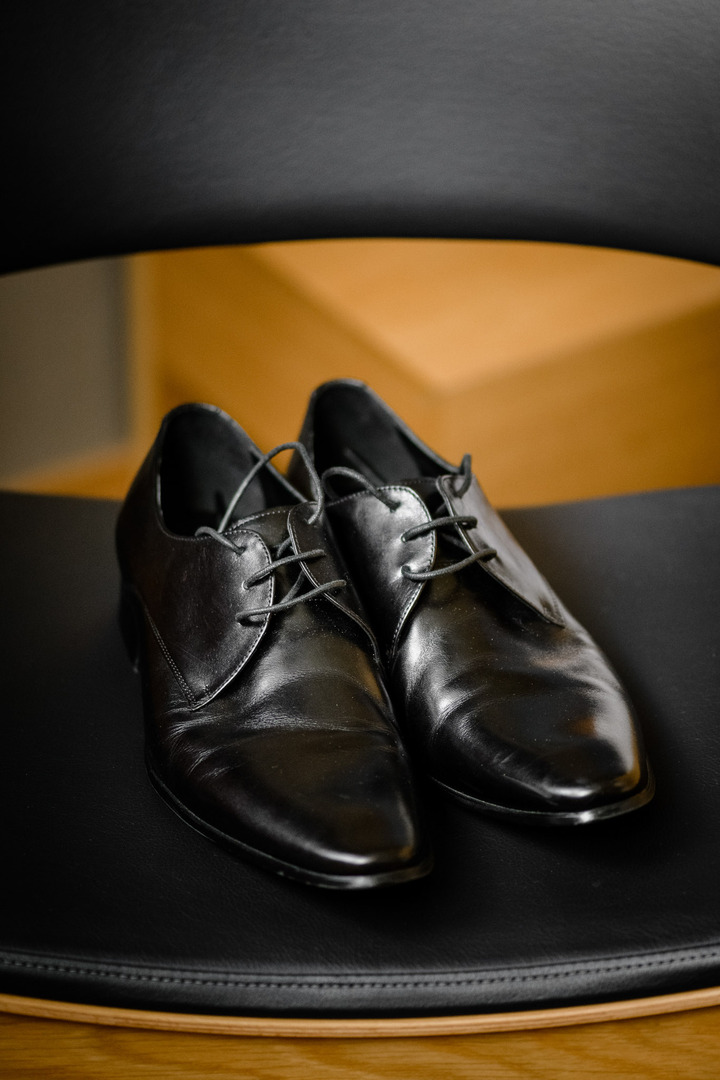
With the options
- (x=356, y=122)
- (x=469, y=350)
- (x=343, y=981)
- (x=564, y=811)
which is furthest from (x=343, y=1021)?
(x=469, y=350)

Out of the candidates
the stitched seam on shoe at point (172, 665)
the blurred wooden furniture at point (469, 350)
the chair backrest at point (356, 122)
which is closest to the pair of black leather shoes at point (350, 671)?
the stitched seam on shoe at point (172, 665)

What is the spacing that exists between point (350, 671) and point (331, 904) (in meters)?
0.12

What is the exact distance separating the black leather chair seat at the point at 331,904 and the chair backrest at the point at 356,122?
0.43m

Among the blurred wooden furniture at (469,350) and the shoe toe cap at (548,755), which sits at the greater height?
the blurred wooden furniture at (469,350)

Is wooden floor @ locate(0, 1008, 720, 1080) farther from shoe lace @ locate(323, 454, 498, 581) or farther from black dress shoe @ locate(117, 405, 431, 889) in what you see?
shoe lace @ locate(323, 454, 498, 581)

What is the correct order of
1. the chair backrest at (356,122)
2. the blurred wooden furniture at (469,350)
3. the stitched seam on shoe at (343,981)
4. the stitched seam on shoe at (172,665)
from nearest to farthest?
the stitched seam on shoe at (343,981) < the stitched seam on shoe at (172,665) < the chair backrest at (356,122) < the blurred wooden furniture at (469,350)

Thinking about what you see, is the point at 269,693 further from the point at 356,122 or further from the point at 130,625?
the point at 356,122

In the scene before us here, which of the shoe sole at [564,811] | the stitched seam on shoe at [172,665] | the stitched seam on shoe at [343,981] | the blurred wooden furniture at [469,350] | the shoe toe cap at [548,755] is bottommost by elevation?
the stitched seam on shoe at [343,981]

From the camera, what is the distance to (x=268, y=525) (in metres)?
0.55

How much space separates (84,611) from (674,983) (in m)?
0.42

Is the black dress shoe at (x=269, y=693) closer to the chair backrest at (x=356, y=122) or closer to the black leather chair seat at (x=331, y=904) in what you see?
the black leather chair seat at (x=331, y=904)

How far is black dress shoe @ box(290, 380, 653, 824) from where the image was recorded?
1.45 ft

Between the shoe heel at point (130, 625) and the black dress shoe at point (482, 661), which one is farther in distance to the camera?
the shoe heel at point (130, 625)

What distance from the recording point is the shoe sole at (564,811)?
431 mm
